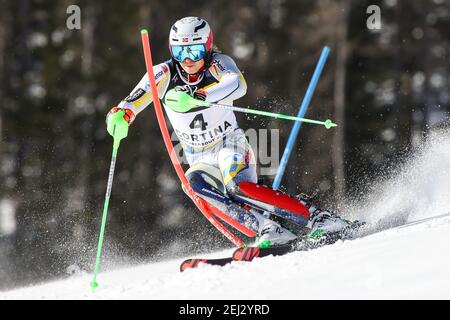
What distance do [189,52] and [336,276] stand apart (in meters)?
2.67

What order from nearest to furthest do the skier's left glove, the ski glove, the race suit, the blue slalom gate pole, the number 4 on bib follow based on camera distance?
1. the ski glove
2. the skier's left glove
3. the race suit
4. the number 4 on bib
5. the blue slalom gate pole

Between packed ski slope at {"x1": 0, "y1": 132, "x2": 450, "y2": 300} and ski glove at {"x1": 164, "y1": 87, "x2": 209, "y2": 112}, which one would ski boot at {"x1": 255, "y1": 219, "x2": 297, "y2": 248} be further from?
ski glove at {"x1": 164, "y1": 87, "x2": 209, "y2": 112}

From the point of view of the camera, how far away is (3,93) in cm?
2022

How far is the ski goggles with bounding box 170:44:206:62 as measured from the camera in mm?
6434

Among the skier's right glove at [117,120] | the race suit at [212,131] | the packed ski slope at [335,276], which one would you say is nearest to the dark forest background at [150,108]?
the race suit at [212,131]

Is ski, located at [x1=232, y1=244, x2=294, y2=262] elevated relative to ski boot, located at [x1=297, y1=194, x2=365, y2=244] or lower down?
elevated

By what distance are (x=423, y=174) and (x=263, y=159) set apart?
28.6 ft

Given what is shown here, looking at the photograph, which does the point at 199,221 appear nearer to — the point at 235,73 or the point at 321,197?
the point at 321,197

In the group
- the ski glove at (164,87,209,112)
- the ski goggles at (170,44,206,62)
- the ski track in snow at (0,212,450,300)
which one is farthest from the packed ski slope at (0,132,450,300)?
the ski goggles at (170,44,206,62)

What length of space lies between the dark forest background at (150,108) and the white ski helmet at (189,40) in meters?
12.9

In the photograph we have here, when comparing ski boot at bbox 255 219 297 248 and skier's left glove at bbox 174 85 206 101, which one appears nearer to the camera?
skier's left glove at bbox 174 85 206 101

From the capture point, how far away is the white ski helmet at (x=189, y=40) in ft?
21.1
